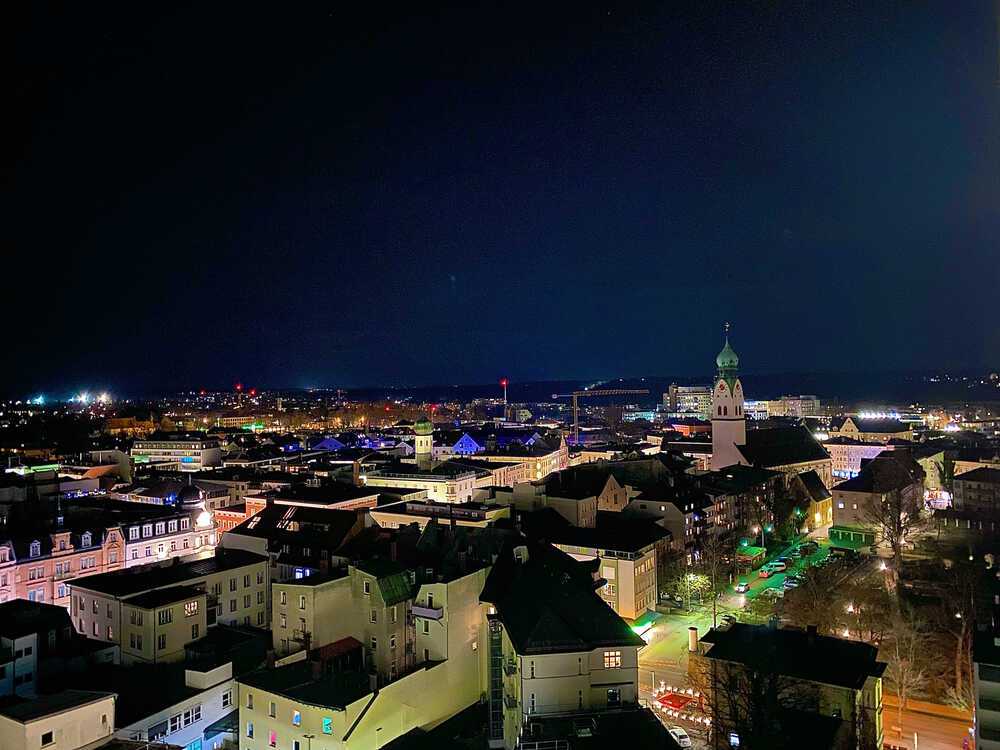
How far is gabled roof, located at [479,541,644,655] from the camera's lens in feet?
70.2

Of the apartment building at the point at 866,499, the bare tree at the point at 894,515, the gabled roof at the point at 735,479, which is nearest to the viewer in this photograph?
the bare tree at the point at 894,515

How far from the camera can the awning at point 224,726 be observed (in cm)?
2286

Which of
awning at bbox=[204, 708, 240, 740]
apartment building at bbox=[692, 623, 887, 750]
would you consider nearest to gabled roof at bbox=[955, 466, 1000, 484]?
apartment building at bbox=[692, 623, 887, 750]

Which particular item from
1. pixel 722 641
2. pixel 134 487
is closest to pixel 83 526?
pixel 134 487

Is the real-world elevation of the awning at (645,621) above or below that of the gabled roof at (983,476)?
below

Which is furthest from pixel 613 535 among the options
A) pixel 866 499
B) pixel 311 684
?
A: pixel 866 499

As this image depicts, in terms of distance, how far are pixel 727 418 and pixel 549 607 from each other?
50522 mm

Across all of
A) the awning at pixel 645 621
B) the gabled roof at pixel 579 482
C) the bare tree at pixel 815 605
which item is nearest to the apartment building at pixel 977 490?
the gabled roof at pixel 579 482

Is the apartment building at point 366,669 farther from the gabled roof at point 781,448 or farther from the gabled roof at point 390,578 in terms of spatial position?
the gabled roof at point 781,448

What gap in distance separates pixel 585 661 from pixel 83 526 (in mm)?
30628

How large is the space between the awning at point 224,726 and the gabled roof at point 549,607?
29.6 ft

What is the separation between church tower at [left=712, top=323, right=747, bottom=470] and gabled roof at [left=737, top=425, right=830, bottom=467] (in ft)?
3.70

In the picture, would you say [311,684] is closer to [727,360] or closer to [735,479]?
[735,479]

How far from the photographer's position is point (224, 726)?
23.2 metres
